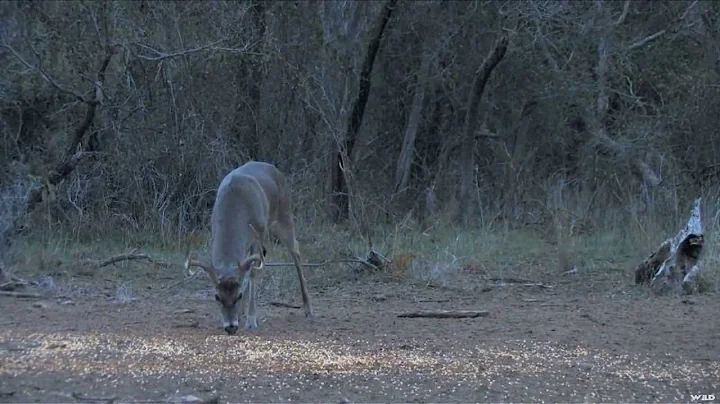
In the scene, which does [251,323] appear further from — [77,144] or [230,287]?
[77,144]

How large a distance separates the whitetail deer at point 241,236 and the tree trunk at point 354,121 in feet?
19.9

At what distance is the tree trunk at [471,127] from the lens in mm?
17688

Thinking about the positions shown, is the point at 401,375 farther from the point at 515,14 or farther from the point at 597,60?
the point at 597,60

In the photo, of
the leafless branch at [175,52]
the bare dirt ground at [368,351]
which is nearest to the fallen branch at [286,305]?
the bare dirt ground at [368,351]

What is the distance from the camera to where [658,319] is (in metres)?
9.41

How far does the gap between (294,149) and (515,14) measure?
428cm

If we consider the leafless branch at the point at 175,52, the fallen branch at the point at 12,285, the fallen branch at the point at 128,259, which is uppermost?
the leafless branch at the point at 175,52

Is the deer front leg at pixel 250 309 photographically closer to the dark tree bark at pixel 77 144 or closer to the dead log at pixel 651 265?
the dead log at pixel 651 265

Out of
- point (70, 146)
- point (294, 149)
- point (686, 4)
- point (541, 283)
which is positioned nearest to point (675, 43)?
point (686, 4)

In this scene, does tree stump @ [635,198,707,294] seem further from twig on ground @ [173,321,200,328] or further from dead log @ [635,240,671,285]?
twig on ground @ [173,321,200,328]

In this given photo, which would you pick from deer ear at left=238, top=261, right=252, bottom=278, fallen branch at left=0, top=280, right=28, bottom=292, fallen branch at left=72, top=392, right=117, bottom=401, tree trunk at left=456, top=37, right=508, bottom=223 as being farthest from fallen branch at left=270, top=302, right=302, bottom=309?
tree trunk at left=456, top=37, right=508, bottom=223

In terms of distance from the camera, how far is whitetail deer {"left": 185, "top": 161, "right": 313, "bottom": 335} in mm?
9164

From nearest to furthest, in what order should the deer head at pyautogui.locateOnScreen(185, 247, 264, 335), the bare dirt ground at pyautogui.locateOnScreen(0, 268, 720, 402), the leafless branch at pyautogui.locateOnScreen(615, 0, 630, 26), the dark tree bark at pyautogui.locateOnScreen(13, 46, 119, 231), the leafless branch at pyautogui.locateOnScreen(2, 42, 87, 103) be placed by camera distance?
1. the bare dirt ground at pyautogui.locateOnScreen(0, 268, 720, 402)
2. the deer head at pyautogui.locateOnScreen(185, 247, 264, 335)
3. the dark tree bark at pyautogui.locateOnScreen(13, 46, 119, 231)
4. the leafless branch at pyautogui.locateOnScreen(2, 42, 87, 103)
5. the leafless branch at pyautogui.locateOnScreen(615, 0, 630, 26)

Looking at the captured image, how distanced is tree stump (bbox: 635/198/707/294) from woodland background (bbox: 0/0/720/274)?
1.85m
